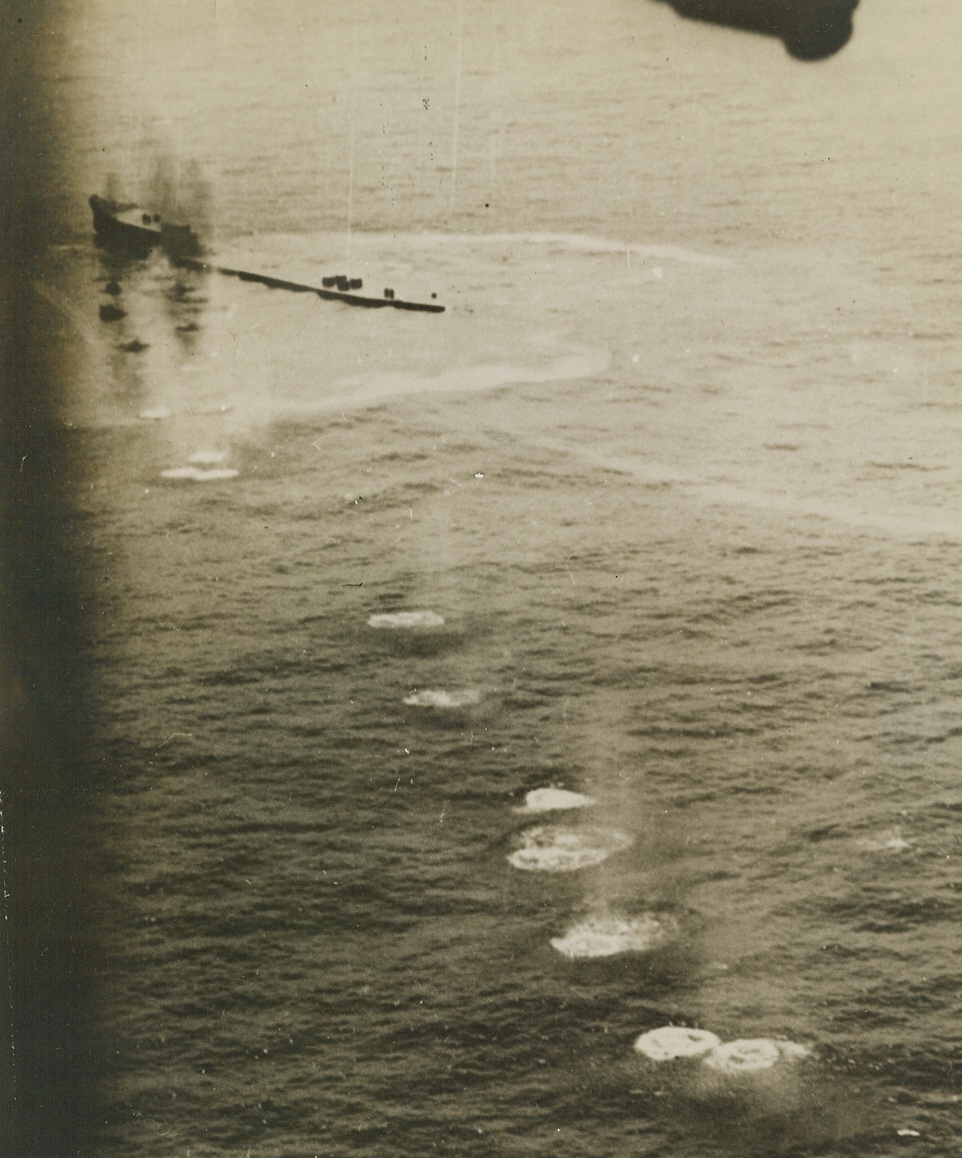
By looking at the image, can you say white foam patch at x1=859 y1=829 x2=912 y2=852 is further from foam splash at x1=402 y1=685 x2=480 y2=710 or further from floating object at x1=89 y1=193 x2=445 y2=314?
floating object at x1=89 y1=193 x2=445 y2=314

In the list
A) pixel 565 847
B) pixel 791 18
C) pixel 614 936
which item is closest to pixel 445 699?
pixel 565 847

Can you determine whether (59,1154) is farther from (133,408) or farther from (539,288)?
(539,288)

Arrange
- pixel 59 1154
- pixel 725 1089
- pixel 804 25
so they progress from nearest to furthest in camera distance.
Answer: pixel 725 1089
pixel 59 1154
pixel 804 25

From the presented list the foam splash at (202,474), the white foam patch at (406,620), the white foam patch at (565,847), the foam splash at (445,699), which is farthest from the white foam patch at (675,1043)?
the foam splash at (202,474)

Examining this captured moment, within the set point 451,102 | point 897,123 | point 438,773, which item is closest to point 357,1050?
point 438,773

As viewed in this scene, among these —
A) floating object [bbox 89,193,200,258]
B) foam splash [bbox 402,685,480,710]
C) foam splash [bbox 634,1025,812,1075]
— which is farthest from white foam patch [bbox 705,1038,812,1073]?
floating object [bbox 89,193,200,258]
